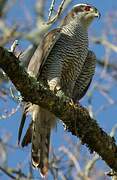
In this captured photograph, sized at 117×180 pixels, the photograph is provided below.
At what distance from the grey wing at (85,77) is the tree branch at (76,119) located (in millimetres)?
1506

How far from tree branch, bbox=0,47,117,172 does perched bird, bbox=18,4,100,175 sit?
90cm

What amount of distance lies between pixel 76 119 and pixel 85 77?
161 centimetres

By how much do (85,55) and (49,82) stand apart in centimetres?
56

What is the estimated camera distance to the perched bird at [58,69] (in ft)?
16.3

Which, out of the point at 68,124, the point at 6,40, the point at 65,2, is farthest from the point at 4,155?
the point at 6,40

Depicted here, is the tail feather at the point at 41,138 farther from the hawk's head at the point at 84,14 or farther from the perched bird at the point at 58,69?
the hawk's head at the point at 84,14

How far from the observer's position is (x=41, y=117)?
519cm

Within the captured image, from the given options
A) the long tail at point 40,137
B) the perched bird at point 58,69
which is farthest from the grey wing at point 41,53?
the long tail at point 40,137

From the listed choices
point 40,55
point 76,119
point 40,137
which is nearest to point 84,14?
point 40,55

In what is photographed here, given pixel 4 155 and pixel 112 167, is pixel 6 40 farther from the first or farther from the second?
pixel 4 155

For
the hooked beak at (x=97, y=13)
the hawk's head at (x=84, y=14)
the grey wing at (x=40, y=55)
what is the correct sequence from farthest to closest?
the hawk's head at (x=84, y=14) < the hooked beak at (x=97, y=13) < the grey wing at (x=40, y=55)

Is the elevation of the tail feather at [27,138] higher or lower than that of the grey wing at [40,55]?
lower

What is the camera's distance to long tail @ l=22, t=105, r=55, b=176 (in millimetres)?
4688

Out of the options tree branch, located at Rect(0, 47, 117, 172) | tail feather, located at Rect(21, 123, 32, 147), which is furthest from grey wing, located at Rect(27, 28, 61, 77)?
tree branch, located at Rect(0, 47, 117, 172)
